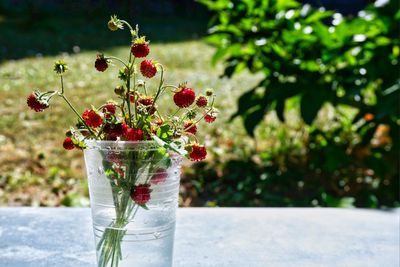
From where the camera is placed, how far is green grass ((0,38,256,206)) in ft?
8.49

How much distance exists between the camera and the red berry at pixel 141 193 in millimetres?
783

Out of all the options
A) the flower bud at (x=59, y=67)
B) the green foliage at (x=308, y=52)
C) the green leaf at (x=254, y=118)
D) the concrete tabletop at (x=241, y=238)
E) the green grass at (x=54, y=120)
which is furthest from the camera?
the green grass at (x=54, y=120)

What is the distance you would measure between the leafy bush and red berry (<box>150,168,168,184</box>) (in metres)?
1.39

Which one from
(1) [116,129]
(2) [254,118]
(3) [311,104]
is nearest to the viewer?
(1) [116,129]

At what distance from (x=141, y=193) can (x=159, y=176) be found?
0.03m

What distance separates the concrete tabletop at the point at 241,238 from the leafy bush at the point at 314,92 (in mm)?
839

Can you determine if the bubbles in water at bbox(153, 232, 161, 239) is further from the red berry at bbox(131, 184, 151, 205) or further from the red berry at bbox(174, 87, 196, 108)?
the red berry at bbox(174, 87, 196, 108)

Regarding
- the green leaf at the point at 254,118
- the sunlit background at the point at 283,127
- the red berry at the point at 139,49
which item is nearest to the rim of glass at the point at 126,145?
the red berry at the point at 139,49

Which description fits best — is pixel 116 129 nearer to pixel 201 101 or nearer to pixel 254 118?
pixel 201 101

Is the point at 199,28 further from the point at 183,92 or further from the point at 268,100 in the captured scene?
the point at 183,92

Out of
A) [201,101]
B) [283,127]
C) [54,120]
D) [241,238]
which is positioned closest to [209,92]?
[201,101]

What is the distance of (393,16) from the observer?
2.15m

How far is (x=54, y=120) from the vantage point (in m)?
3.35

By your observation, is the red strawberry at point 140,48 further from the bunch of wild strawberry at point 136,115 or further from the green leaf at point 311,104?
the green leaf at point 311,104
